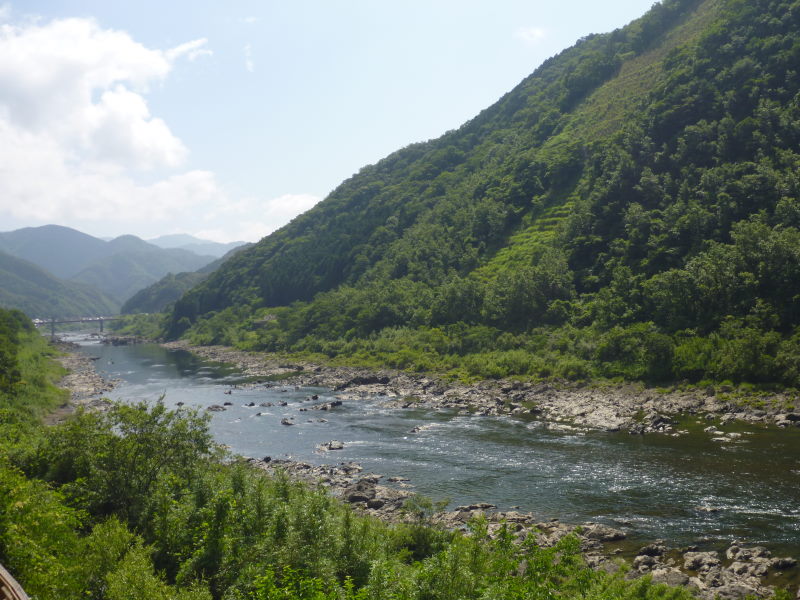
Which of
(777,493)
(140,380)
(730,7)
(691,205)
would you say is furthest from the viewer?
(730,7)

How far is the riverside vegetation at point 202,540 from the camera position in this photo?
743 inches

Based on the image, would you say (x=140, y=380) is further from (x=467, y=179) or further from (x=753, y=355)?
(x=467, y=179)

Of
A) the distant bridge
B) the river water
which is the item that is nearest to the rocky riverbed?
the river water

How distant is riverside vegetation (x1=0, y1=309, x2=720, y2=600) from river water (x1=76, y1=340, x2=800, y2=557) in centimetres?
795

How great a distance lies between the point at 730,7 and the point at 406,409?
120 meters

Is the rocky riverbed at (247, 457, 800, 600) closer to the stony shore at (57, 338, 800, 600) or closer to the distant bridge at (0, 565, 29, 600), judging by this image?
the stony shore at (57, 338, 800, 600)

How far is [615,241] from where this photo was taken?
9500cm

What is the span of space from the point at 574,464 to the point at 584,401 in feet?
69.3

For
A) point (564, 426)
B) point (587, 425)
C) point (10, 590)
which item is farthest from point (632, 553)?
point (10, 590)

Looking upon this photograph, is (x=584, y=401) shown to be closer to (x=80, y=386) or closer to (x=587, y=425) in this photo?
(x=587, y=425)

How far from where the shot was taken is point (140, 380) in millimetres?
103875

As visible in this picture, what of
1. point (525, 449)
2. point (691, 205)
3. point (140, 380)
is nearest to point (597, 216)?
point (691, 205)

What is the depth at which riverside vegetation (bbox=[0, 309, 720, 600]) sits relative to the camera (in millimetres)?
18875

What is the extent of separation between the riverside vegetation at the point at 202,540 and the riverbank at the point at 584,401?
1124 inches
